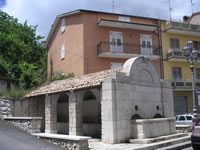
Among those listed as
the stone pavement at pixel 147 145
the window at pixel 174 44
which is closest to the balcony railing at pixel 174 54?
the window at pixel 174 44

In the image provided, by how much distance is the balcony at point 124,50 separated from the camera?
2353 cm

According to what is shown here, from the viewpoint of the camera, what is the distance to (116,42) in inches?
970

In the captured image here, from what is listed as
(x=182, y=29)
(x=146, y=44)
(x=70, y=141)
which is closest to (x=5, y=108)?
(x=70, y=141)

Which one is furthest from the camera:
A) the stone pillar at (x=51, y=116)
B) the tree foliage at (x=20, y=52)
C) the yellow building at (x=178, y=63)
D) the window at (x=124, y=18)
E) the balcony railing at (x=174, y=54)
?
the yellow building at (x=178, y=63)

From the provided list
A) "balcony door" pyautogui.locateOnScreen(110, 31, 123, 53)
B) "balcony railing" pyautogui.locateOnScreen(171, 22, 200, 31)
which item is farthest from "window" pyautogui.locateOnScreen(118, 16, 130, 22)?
"balcony railing" pyautogui.locateOnScreen(171, 22, 200, 31)

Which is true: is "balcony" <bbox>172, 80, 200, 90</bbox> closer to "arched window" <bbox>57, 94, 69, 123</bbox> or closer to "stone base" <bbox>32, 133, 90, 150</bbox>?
"arched window" <bbox>57, 94, 69, 123</bbox>

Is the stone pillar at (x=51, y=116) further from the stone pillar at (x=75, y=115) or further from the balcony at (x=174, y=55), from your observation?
the balcony at (x=174, y=55)

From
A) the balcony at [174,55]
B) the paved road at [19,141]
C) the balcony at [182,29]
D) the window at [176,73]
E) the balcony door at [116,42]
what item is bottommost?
the paved road at [19,141]

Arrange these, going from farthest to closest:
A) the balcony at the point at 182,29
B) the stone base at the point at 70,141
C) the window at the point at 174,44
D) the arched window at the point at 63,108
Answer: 1. the window at the point at 174,44
2. the balcony at the point at 182,29
3. the arched window at the point at 63,108
4. the stone base at the point at 70,141

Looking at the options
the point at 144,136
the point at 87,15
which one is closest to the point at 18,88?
the point at 87,15

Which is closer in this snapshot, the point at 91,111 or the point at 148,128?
the point at 148,128

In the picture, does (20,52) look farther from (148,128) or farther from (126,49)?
(148,128)

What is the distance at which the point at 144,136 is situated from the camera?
11.0 m

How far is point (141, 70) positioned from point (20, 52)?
20964 millimetres
